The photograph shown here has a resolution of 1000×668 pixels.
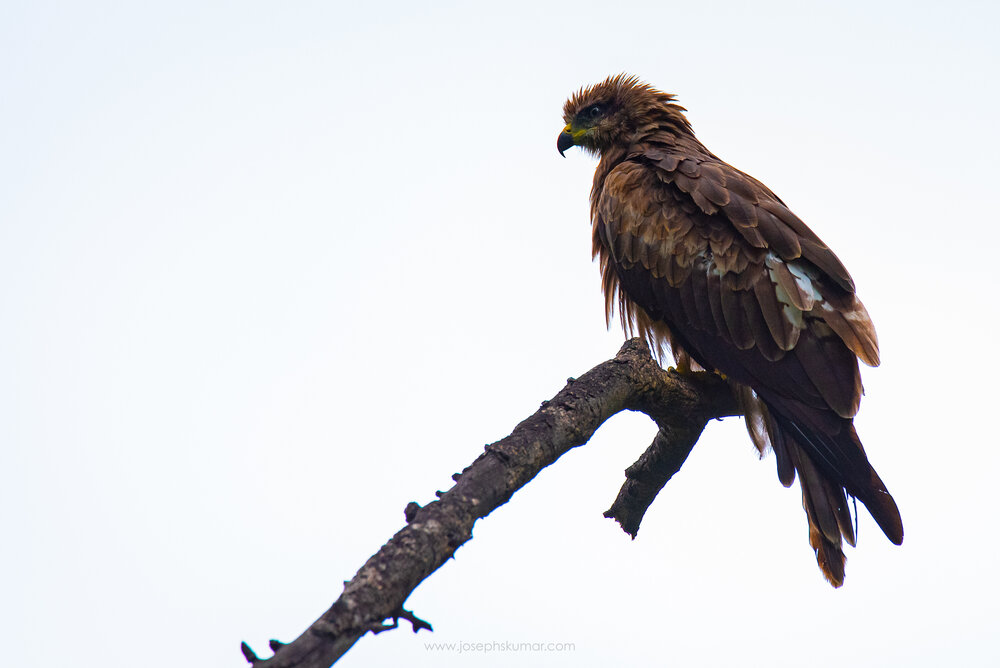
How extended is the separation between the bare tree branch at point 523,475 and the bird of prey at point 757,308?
31 cm

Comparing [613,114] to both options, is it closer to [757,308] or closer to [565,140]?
[565,140]

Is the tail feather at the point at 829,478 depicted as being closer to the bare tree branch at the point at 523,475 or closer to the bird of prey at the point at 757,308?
the bird of prey at the point at 757,308

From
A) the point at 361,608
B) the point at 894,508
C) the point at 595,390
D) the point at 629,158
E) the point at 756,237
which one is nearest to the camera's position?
the point at 361,608

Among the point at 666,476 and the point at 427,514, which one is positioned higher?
the point at 666,476

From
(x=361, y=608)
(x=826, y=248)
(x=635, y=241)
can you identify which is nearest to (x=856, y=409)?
(x=826, y=248)

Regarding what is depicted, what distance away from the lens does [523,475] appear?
3.35 m

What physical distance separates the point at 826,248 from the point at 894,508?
1564 mm

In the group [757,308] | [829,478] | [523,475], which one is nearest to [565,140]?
[757,308]

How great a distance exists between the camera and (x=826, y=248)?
5.25 metres

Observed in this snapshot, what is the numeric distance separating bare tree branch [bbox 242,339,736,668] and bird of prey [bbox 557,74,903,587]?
1.03 feet

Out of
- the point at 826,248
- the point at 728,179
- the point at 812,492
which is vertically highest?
the point at 728,179

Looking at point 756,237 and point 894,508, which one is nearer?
point 894,508

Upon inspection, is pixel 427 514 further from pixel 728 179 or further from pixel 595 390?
pixel 728 179

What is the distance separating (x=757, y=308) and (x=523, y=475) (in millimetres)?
2300
